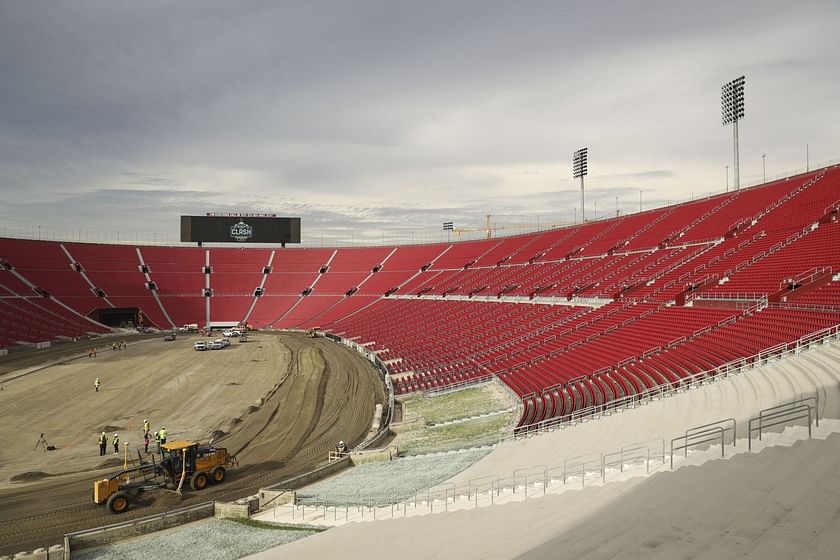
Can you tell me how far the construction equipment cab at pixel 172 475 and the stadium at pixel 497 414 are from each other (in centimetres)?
9

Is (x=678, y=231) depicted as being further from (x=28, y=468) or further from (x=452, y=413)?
(x=28, y=468)

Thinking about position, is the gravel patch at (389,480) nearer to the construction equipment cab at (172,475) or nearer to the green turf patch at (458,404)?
the construction equipment cab at (172,475)

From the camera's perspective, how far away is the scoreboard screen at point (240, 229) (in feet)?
259

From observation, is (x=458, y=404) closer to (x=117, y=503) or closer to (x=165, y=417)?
(x=117, y=503)

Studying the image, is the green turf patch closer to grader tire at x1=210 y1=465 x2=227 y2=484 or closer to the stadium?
the stadium

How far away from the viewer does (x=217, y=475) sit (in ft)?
60.2

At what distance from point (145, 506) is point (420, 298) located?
4790cm

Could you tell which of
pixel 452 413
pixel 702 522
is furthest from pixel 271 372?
pixel 702 522

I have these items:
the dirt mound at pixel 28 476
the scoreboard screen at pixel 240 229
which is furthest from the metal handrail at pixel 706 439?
the scoreboard screen at pixel 240 229

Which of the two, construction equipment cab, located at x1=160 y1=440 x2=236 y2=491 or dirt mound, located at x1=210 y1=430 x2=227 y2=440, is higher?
construction equipment cab, located at x1=160 y1=440 x2=236 y2=491

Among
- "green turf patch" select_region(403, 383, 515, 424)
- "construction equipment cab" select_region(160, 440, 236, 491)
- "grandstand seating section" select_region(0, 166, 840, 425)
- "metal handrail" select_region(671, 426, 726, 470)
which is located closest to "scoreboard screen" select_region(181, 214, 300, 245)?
"grandstand seating section" select_region(0, 166, 840, 425)

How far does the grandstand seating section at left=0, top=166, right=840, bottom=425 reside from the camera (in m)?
22.7

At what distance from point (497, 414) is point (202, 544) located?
13.3 m

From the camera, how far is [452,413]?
2509 centimetres
